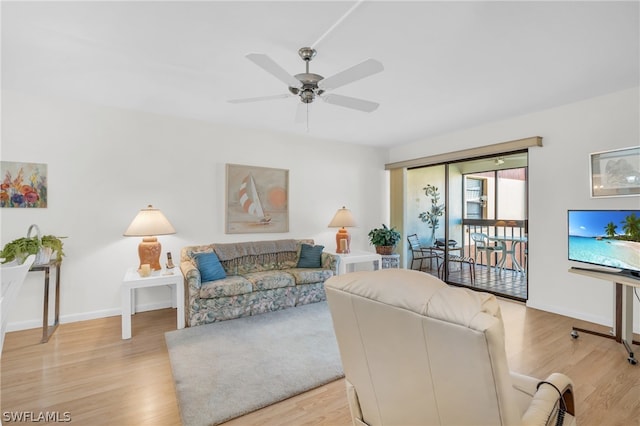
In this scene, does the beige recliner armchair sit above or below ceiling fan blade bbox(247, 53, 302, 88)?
below

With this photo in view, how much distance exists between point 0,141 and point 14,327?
1.88 meters

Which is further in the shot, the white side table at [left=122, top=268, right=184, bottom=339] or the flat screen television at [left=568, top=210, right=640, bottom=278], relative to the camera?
the white side table at [left=122, top=268, right=184, bottom=339]

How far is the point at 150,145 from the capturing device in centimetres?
372

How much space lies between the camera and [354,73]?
1.99m

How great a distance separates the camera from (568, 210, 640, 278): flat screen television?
2627 millimetres

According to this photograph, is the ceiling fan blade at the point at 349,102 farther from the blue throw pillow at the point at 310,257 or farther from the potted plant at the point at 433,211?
the potted plant at the point at 433,211

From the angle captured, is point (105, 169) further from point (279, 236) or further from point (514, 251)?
point (514, 251)

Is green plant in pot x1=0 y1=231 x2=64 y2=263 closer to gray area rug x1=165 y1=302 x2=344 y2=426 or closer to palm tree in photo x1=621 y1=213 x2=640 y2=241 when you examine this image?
gray area rug x1=165 y1=302 x2=344 y2=426

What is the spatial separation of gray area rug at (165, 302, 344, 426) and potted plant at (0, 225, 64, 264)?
1.40 metres

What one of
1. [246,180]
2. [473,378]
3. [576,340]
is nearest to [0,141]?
[246,180]

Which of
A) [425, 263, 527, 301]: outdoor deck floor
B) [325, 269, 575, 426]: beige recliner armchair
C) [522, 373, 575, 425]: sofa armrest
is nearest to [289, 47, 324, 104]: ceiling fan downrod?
[325, 269, 575, 426]: beige recliner armchair

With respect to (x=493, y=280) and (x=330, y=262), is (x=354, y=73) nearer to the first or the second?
(x=330, y=262)

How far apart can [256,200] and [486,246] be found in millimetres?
3587

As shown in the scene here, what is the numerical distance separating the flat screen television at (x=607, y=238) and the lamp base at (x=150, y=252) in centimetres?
448
